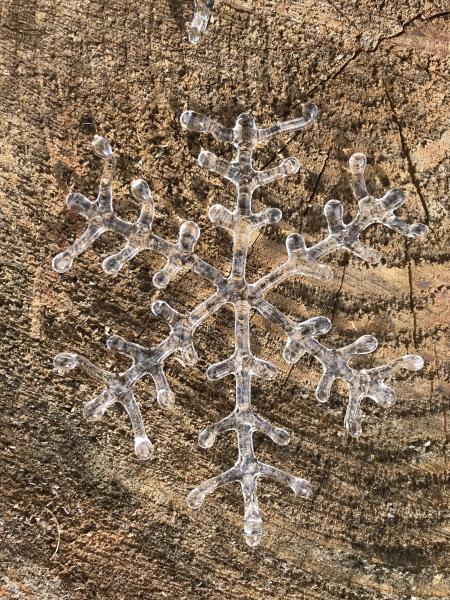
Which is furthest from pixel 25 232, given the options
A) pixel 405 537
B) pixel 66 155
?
pixel 405 537

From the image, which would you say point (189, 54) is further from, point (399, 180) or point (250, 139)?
point (399, 180)

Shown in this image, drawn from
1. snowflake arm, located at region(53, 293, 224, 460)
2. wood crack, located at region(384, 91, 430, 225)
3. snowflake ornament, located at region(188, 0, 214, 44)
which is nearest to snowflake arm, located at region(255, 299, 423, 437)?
snowflake arm, located at region(53, 293, 224, 460)

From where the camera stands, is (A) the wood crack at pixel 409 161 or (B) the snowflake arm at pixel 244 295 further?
(A) the wood crack at pixel 409 161

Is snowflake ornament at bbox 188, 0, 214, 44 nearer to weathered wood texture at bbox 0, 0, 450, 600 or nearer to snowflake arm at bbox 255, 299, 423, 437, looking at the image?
weathered wood texture at bbox 0, 0, 450, 600

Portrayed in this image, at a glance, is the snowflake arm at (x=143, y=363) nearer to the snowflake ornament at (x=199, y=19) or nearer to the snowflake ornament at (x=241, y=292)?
the snowflake ornament at (x=241, y=292)

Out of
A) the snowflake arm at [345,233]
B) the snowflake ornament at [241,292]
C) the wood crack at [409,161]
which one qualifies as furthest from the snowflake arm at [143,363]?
the wood crack at [409,161]

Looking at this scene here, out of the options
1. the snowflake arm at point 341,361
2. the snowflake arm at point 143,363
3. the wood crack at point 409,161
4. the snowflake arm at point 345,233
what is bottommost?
the snowflake arm at point 143,363
